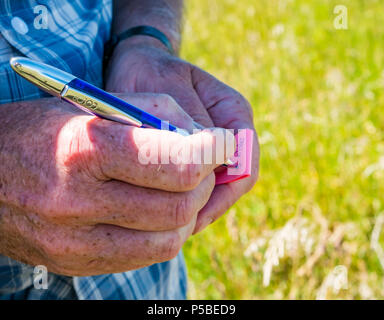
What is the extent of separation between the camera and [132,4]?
1.45 meters

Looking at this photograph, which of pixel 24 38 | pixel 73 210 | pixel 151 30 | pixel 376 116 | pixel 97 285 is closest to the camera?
pixel 73 210

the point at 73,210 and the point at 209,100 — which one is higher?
the point at 209,100

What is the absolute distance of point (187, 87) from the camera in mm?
1157

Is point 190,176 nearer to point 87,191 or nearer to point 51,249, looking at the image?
point 87,191

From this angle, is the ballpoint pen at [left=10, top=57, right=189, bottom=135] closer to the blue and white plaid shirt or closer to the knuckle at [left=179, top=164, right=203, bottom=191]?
the knuckle at [left=179, top=164, right=203, bottom=191]

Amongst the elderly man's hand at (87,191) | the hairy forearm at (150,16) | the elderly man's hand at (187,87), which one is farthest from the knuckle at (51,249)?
the hairy forearm at (150,16)

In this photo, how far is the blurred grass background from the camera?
184 centimetres

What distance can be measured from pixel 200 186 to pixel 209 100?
1.24 ft

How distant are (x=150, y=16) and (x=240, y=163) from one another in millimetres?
648

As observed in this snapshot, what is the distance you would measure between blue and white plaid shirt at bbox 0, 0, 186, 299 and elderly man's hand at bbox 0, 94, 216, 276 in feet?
0.50

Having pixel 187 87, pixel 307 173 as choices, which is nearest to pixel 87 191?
pixel 187 87

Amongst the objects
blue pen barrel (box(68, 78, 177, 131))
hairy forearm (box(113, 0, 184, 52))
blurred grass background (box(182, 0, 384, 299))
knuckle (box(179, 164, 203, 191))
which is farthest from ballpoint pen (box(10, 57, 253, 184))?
blurred grass background (box(182, 0, 384, 299))
